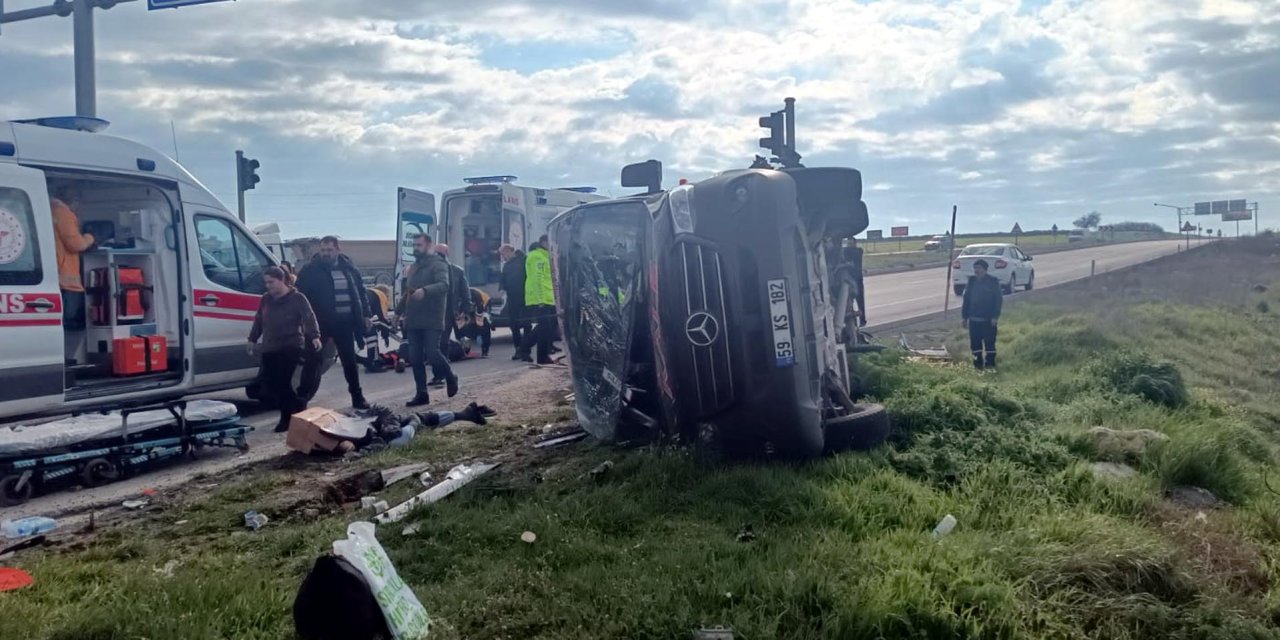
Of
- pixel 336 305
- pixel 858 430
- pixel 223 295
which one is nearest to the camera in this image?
pixel 858 430

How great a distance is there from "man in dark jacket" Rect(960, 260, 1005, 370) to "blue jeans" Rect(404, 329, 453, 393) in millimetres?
6767

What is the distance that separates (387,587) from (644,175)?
455 cm

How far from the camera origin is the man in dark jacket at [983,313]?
1328 centimetres

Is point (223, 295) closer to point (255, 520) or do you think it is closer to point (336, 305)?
point (336, 305)

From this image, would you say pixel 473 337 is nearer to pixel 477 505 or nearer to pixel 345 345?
pixel 345 345

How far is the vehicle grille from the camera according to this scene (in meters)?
6.22

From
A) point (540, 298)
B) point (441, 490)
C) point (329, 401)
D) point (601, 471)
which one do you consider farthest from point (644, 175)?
point (540, 298)

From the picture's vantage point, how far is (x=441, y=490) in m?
6.42

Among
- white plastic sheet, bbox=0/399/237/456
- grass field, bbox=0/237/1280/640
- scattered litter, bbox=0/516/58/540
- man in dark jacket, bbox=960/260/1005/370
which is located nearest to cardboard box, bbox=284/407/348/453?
grass field, bbox=0/237/1280/640

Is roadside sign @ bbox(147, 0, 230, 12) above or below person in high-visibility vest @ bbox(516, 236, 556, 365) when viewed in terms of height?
above

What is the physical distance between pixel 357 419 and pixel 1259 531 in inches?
250

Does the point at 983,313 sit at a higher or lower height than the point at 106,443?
higher

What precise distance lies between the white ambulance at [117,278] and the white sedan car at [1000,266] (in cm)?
2224

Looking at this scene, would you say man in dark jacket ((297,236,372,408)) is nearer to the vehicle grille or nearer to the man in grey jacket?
the man in grey jacket
